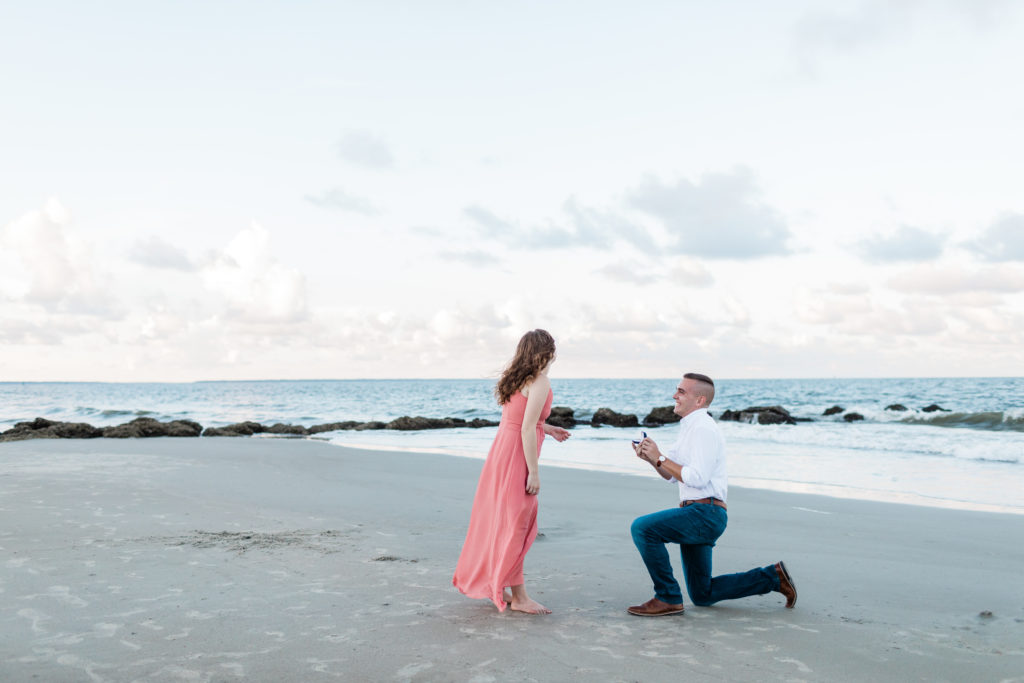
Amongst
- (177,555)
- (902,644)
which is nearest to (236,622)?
(177,555)

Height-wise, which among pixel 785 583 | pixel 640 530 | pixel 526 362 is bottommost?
pixel 785 583

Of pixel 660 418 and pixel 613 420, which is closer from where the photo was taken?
pixel 613 420

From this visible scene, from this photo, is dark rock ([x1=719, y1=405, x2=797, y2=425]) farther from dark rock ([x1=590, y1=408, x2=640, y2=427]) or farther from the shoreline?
the shoreline

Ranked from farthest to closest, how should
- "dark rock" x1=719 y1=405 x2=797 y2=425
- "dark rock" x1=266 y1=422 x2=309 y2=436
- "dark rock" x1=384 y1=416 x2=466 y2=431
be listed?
"dark rock" x1=719 y1=405 x2=797 y2=425
"dark rock" x1=384 y1=416 x2=466 y2=431
"dark rock" x1=266 y1=422 x2=309 y2=436

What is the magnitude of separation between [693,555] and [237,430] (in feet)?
71.2

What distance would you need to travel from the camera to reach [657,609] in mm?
5070

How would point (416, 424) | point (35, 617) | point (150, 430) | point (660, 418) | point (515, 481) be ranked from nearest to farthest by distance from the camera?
point (35, 617) → point (515, 481) → point (150, 430) → point (416, 424) → point (660, 418)

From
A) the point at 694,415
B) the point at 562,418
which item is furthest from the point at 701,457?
the point at 562,418

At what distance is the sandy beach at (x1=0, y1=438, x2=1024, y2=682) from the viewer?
13.8ft

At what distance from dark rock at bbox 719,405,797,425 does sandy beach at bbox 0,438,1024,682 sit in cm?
2294

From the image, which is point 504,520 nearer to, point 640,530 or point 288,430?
point 640,530

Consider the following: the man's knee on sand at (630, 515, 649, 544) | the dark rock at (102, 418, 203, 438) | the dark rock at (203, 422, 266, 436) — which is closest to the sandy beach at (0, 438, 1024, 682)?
the man's knee on sand at (630, 515, 649, 544)

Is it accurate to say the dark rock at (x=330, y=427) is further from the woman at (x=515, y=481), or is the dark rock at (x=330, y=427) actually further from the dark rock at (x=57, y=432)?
the woman at (x=515, y=481)

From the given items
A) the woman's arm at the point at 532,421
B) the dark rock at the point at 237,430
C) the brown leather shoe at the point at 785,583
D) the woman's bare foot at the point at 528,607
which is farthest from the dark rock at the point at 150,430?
the brown leather shoe at the point at 785,583
